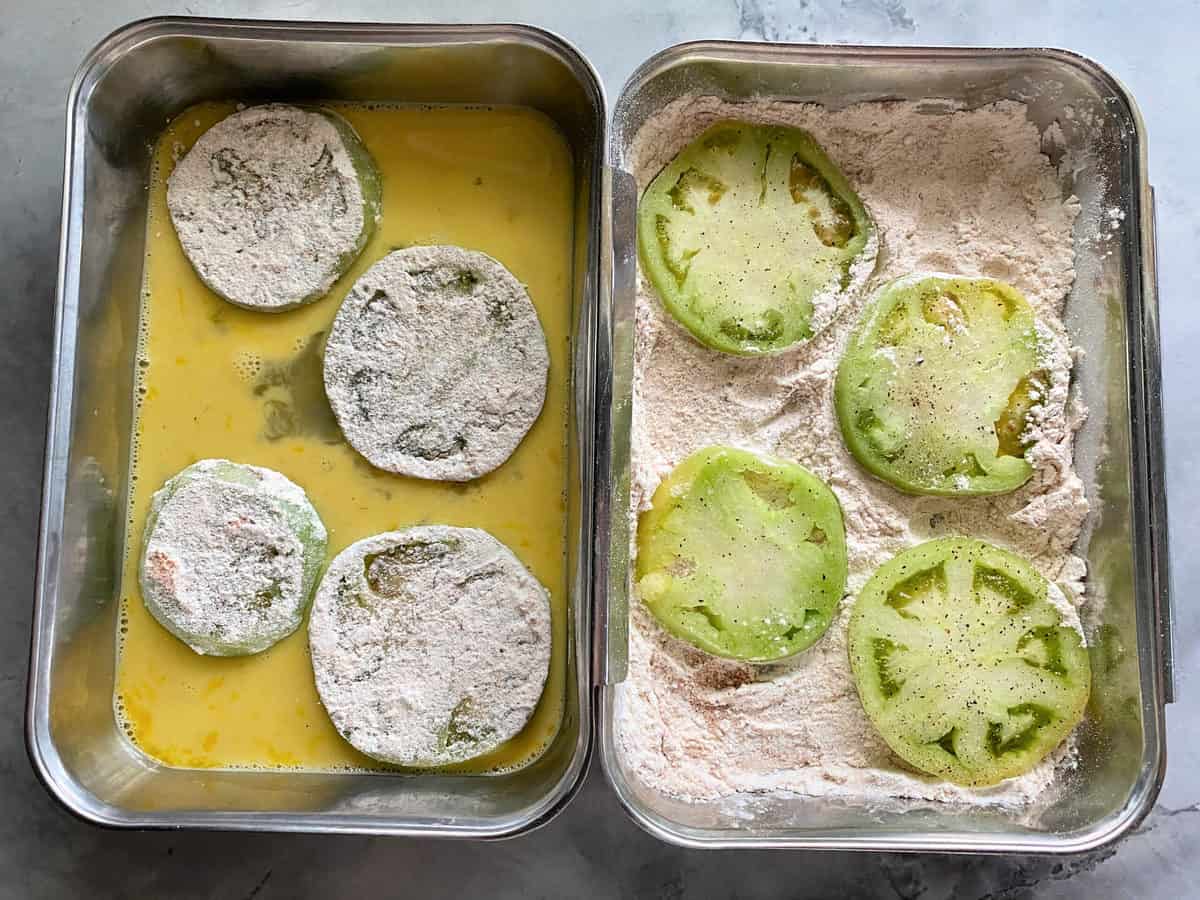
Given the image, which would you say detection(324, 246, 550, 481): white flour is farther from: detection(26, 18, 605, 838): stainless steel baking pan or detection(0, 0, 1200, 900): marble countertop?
detection(0, 0, 1200, 900): marble countertop

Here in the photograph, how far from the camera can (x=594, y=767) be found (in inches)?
59.9

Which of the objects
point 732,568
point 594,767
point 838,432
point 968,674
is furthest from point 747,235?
point 594,767

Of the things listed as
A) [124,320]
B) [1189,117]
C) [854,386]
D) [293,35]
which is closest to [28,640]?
[124,320]

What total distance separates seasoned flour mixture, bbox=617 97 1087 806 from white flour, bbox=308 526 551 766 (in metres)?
0.19

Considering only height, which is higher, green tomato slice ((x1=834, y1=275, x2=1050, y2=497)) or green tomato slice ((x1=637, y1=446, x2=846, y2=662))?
green tomato slice ((x1=834, y1=275, x2=1050, y2=497))

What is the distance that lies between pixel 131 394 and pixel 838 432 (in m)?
1.10

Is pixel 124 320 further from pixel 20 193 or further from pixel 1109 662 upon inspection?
pixel 1109 662

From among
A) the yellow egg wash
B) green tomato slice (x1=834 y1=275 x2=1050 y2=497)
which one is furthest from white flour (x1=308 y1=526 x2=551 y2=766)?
green tomato slice (x1=834 y1=275 x2=1050 y2=497)

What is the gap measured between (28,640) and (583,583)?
888 mm

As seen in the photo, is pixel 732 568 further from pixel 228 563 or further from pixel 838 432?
pixel 228 563

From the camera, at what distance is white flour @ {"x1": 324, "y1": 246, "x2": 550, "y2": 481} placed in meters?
1.53

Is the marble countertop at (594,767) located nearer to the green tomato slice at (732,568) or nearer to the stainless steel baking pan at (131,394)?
the stainless steel baking pan at (131,394)

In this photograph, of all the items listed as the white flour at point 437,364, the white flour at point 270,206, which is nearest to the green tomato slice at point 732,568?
the white flour at point 437,364

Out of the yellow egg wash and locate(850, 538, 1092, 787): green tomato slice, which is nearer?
locate(850, 538, 1092, 787): green tomato slice
